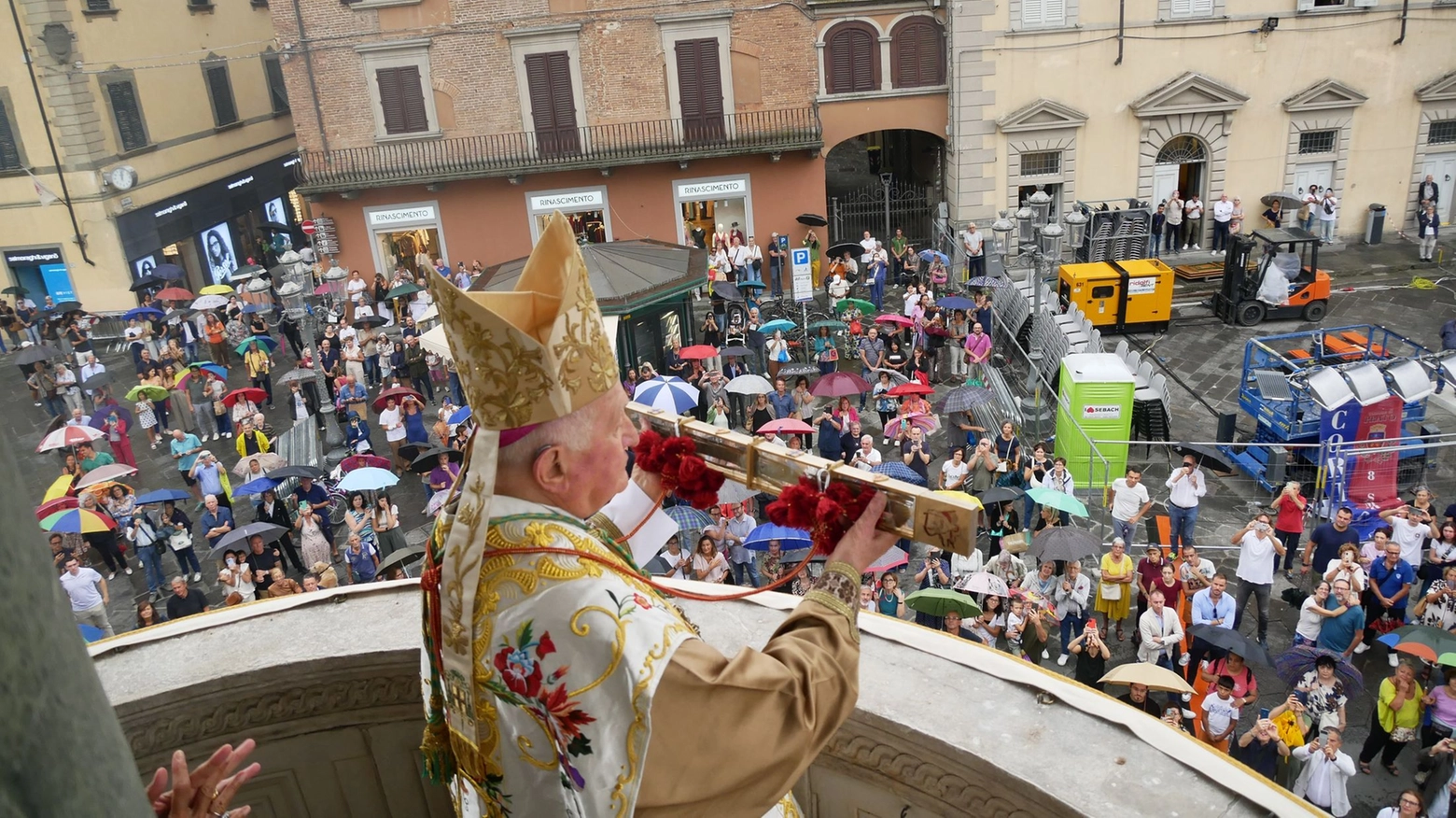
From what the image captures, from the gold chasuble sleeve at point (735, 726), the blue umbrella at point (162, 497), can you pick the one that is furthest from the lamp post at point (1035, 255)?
the gold chasuble sleeve at point (735, 726)

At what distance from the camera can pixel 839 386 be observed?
49.9ft

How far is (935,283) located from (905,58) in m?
6.18

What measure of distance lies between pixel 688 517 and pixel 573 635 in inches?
316

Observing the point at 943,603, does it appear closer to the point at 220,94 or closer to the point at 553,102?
the point at 553,102

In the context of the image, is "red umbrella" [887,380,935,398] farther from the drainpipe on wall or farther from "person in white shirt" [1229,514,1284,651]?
the drainpipe on wall

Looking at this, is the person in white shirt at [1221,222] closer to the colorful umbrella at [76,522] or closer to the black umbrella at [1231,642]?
the black umbrella at [1231,642]

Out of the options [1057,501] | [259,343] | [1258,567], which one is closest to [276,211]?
[259,343]

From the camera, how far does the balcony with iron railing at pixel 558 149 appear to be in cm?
2564

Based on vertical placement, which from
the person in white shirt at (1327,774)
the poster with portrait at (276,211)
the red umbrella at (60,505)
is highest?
the poster with portrait at (276,211)

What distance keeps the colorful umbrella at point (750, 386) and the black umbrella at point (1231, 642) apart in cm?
702

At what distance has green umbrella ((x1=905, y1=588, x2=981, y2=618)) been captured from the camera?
9492 millimetres

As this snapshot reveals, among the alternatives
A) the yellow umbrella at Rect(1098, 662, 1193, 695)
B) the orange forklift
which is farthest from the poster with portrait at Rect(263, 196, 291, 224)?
the yellow umbrella at Rect(1098, 662, 1193, 695)

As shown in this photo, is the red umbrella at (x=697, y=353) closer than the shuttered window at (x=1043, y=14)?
Yes

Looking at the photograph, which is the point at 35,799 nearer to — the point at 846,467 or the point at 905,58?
the point at 846,467
